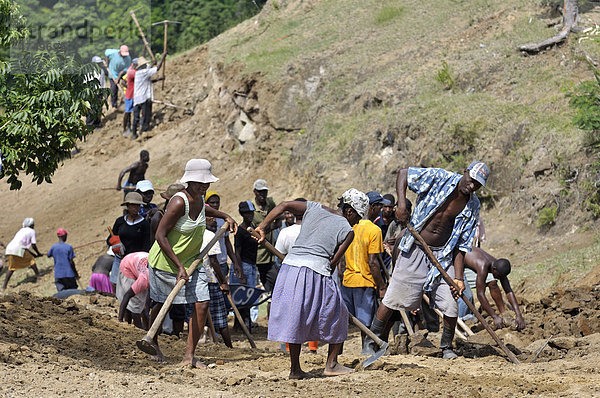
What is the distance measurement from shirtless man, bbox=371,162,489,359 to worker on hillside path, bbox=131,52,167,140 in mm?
15495

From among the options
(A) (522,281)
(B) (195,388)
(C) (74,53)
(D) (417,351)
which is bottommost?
(A) (522,281)

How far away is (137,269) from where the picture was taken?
30.2ft

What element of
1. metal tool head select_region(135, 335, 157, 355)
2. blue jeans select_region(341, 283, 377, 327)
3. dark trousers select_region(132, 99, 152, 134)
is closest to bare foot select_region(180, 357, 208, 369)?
metal tool head select_region(135, 335, 157, 355)

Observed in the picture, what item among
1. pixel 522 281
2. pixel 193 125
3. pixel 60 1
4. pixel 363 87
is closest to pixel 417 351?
pixel 522 281

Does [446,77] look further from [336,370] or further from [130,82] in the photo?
[336,370]

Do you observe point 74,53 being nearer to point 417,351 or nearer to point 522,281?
point 417,351

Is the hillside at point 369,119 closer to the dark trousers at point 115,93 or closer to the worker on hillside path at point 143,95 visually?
the worker on hillside path at point 143,95

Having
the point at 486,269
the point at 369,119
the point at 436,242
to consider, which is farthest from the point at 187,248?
the point at 369,119

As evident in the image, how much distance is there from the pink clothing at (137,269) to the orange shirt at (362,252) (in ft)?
7.04

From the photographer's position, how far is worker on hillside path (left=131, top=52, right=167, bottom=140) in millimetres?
22141

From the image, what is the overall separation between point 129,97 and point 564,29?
1152cm

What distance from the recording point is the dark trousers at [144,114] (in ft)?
74.6

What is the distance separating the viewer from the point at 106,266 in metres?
12.5

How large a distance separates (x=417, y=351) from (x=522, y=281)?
13.1 feet
